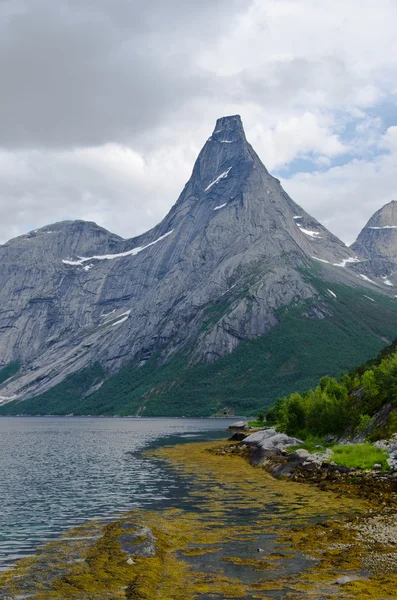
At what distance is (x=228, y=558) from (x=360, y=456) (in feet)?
88.3

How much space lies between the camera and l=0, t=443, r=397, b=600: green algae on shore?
65.6 ft

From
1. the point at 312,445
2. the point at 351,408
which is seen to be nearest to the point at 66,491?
the point at 312,445

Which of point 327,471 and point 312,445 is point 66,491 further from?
point 312,445

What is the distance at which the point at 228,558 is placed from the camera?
24.4 meters

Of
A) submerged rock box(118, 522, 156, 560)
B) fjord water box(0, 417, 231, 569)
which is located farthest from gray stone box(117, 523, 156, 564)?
fjord water box(0, 417, 231, 569)

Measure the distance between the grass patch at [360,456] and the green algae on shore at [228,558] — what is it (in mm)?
6679

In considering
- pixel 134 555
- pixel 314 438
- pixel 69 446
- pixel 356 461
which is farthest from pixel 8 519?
pixel 69 446

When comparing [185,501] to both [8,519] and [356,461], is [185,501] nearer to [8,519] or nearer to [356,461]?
[8,519]

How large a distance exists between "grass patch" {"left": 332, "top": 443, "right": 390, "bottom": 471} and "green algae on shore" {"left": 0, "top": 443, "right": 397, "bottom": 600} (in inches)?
263

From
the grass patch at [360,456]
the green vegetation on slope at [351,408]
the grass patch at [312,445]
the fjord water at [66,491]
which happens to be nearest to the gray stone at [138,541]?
the fjord water at [66,491]

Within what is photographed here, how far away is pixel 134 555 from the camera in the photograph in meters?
24.9

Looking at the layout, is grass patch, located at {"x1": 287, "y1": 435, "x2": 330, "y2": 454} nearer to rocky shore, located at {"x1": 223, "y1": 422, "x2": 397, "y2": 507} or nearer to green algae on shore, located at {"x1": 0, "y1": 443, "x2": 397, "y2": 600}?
rocky shore, located at {"x1": 223, "y1": 422, "x2": 397, "y2": 507}

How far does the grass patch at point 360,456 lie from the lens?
44931 mm

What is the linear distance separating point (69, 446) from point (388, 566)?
85.7 metres
